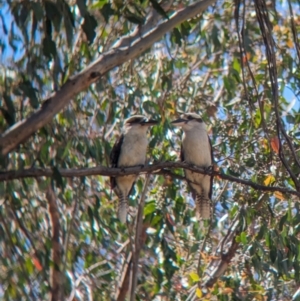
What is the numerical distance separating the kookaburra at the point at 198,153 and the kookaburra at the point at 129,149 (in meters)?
0.32

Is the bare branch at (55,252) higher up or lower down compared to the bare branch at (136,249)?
lower down

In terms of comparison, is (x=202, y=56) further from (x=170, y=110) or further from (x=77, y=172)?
(x=77, y=172)

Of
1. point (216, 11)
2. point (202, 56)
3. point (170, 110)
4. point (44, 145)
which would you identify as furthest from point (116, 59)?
point (202, 56)

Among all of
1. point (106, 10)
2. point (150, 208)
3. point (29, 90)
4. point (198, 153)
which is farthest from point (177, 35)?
point (29, 90)

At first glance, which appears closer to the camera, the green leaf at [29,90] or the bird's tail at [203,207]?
the green leaf at [29,90]

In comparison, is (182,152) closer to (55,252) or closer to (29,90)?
(55,252)

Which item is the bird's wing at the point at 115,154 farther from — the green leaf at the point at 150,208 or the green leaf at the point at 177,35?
the green leaf at the point at 177,35

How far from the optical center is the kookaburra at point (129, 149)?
23.9ft

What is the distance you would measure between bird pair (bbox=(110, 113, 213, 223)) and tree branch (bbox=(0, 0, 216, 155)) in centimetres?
160

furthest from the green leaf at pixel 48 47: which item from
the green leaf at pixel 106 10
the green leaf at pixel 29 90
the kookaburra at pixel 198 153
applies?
the kookaburra at pixel 198 153

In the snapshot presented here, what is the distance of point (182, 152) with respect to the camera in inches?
295

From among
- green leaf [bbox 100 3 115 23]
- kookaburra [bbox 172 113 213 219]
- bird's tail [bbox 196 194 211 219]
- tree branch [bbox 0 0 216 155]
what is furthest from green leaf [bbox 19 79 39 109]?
bird's tail [bbox 196 194 211 219]

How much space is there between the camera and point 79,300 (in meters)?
5.49

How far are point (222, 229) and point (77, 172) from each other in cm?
420
